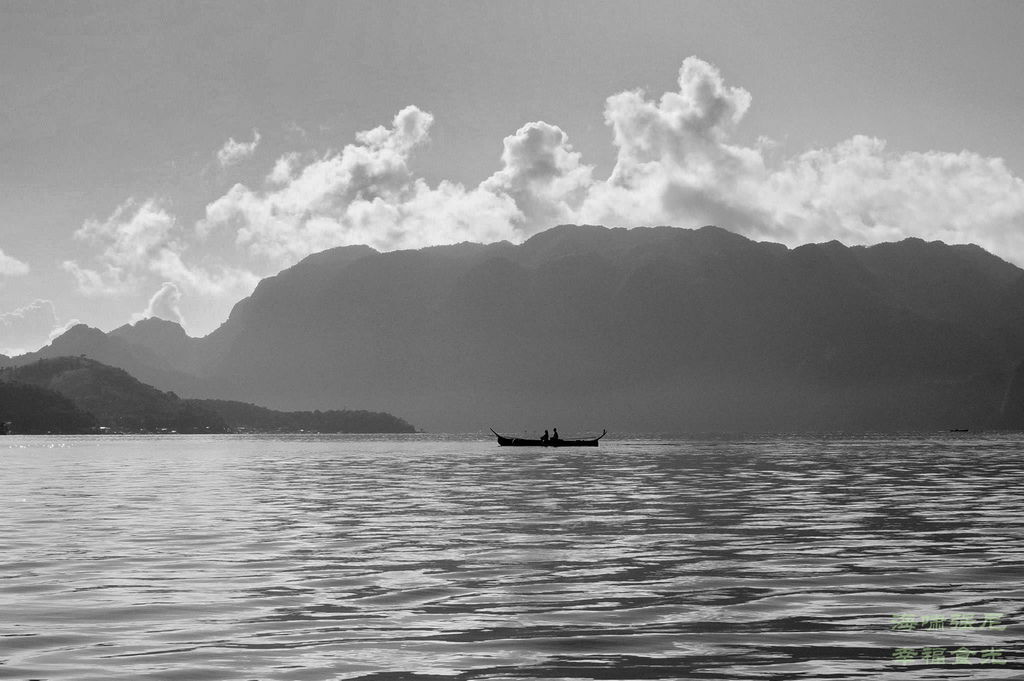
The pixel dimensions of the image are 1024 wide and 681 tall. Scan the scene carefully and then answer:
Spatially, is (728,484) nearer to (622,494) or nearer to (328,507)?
(622,494)

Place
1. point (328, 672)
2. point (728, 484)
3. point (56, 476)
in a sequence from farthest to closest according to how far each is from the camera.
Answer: point (56, 476)
point (728, 484)
point (328, 672)

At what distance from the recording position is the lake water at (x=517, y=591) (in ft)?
56.0

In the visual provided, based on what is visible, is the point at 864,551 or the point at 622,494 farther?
the point at 622,494

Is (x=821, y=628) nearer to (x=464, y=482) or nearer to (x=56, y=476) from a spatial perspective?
(x=464, y=482)

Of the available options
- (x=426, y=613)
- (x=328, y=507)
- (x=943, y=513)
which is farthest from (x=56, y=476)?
(x=426, y=613)

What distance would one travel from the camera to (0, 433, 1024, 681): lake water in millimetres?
17062

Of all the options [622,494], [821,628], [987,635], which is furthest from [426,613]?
[622,494]

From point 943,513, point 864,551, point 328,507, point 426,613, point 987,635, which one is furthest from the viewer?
point 328,507

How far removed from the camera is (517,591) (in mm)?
25016

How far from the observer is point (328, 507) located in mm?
54938

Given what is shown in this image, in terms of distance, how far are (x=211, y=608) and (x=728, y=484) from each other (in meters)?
55.8

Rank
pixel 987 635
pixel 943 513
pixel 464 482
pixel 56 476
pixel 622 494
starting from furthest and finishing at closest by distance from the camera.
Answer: pixel 56 476
pixel 464 482
pixel 622 494
pixel 943 513
pixel 987 635

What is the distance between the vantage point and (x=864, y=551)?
108ft

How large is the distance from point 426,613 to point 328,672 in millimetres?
5835
